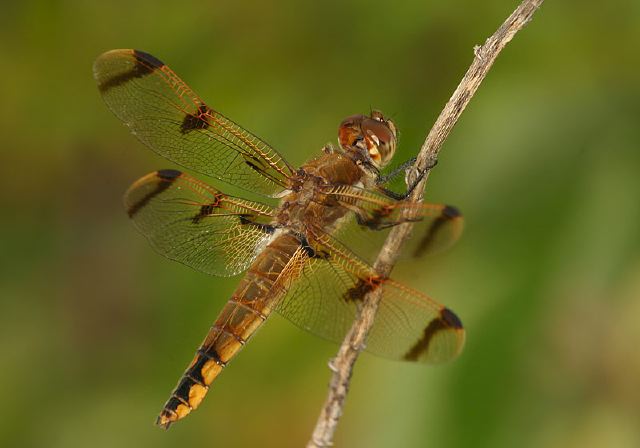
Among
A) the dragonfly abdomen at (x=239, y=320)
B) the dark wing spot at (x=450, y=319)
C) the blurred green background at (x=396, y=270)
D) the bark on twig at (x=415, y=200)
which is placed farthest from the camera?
the blurred green background at (x=396, y=270)

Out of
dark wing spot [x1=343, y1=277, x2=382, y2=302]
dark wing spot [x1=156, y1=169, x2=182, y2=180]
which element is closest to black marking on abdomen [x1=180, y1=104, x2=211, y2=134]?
dark wing spot [x1=156, y1=169, x2=182, y2=180]

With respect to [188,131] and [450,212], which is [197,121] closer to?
[188,131]

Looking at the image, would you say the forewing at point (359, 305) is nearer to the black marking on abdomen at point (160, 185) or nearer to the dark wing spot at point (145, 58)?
the black marking on abdomen at point (160, 185)

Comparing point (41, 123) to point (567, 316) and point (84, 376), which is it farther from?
point (567, 316)

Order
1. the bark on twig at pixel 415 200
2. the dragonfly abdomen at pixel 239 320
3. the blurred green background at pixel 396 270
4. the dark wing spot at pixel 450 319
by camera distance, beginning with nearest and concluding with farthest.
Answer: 1. the bark on twig at pixel 415 200
2. the dark wing spot at pixel 450 319
3. the dragonfly abdomen at pixel 239 320
4. the blurred green background at pixel 396 270

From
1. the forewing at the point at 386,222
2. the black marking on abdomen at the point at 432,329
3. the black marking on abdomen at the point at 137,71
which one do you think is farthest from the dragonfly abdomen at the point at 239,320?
the black marking on abdomen at the point at 137,71
